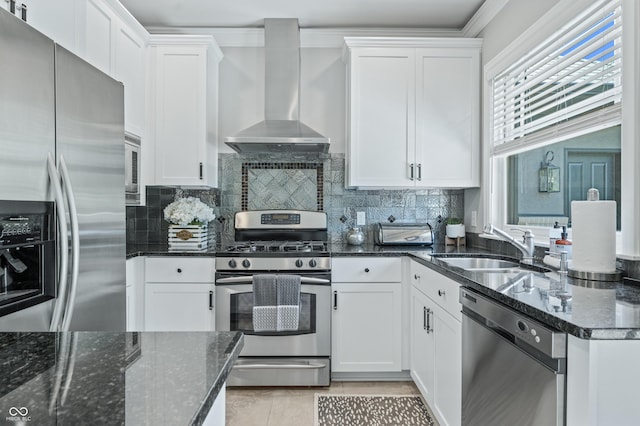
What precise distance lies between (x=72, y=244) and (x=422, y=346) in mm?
2001

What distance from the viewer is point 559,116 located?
7.06ft

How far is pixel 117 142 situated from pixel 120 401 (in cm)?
148

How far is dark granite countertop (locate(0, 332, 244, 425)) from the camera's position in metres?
0.54

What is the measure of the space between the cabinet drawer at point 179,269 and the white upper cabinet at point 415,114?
4.00 feet

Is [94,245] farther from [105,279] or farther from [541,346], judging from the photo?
[541,346]

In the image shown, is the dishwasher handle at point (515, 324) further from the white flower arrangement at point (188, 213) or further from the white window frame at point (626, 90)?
the white flower arrangement at point (188, 213)

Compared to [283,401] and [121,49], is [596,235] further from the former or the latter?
[121,49]

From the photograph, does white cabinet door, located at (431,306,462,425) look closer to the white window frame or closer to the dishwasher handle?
the dishwasher handle

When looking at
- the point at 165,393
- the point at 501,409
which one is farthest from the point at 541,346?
the point at 165,393

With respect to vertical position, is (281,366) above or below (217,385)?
below

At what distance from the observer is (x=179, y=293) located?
9.36 ft

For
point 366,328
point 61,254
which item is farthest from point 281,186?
point 61,254

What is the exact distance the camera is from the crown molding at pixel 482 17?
2.85 meters

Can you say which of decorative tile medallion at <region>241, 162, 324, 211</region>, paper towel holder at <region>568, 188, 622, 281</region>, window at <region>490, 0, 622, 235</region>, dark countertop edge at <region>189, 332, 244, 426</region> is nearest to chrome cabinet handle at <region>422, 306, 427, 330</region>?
window at <region>490, 0, 622, 235</region>
